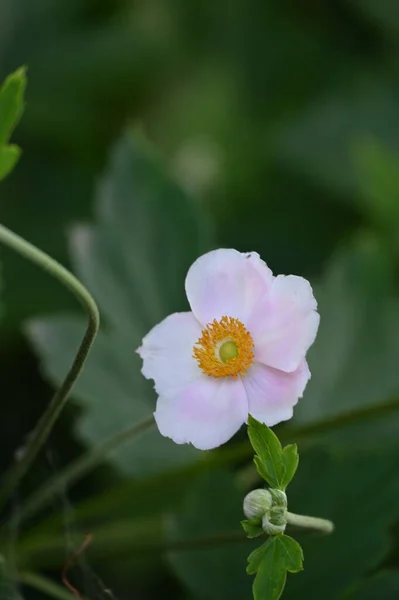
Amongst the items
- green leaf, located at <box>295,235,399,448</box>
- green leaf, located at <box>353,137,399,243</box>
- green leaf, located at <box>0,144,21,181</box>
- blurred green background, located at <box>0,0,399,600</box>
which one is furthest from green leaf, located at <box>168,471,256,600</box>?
green leaf, located at <box>353,137,399,243</box>

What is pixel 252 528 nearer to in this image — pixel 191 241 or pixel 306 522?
pixel 306 522

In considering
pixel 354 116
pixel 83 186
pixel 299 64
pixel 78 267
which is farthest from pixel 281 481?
pixel 299 64

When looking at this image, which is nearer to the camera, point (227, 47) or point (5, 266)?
point (5, 266)

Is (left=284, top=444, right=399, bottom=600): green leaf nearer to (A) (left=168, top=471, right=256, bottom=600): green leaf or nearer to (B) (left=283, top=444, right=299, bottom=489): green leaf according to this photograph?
(A) (left=168, top=471, right=256, bottom=600): green leaf

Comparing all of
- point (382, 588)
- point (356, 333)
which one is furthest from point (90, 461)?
point (356, 333)

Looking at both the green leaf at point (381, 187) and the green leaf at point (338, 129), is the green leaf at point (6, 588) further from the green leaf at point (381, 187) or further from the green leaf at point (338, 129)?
the green leaf at point (338, 129)

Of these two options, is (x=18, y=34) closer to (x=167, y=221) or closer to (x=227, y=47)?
(x=227, y=47)

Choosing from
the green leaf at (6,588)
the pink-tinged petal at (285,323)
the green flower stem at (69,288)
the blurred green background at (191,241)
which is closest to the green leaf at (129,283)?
the blurred green background at (191,241)
